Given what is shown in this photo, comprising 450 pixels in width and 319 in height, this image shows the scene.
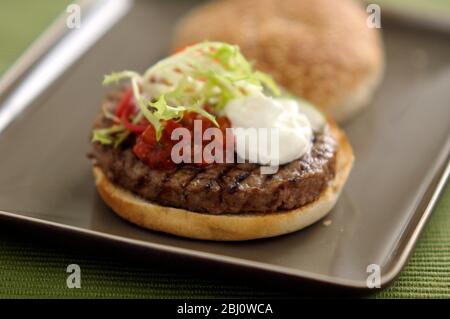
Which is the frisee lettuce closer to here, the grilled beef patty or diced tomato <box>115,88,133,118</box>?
diced tomato <box>115,88,133,118</box>

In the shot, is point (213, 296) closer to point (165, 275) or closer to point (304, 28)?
point (165, 275)

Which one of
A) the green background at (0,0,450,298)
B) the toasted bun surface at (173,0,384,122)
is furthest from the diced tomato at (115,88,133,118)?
the toasted bun surface at (173,0,384,122)

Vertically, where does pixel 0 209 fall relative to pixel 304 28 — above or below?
below

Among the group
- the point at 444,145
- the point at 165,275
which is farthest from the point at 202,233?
the point at 444,145

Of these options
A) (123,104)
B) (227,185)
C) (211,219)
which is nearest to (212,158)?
(227,185)
